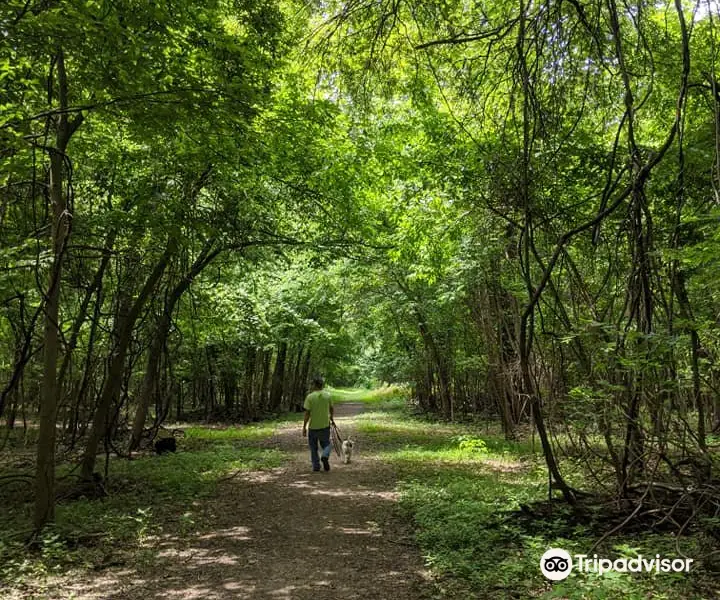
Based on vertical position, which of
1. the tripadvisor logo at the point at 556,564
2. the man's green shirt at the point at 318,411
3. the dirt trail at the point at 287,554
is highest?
the man's green shirt at the point at 318,411

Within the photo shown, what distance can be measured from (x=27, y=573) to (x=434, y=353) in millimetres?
19543

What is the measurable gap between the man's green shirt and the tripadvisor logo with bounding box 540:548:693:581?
5.95 meters

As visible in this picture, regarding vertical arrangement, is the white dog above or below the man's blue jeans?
below

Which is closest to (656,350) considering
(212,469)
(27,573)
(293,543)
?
(293,543)

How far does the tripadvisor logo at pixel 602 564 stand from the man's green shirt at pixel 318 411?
5.95 meters

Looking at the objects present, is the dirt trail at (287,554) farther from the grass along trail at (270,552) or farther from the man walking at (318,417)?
the man walking at (318,417)

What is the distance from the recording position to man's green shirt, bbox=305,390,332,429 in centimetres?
1009

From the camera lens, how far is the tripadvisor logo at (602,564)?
13.9 ft

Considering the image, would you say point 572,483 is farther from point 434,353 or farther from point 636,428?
point 434,353

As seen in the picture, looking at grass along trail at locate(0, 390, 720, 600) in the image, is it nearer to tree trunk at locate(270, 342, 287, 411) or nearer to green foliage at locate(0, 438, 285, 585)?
green foliage at locate(0, 438, 285, 585)

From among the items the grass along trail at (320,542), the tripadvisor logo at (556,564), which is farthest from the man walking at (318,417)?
the tripadvisor logo at (556,564)

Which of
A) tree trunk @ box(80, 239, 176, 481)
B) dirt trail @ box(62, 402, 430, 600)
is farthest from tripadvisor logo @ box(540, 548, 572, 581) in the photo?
tree trunk @ box(80, 239, 176, 481)

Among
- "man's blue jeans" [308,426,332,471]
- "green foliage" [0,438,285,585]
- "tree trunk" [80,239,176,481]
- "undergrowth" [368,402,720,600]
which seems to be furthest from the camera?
"man's blue jeans" [308,426,332,471]

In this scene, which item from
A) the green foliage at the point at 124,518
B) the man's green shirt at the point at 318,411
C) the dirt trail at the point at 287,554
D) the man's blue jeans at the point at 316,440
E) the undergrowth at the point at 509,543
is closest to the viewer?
the undergrowth at the point at 509,543
